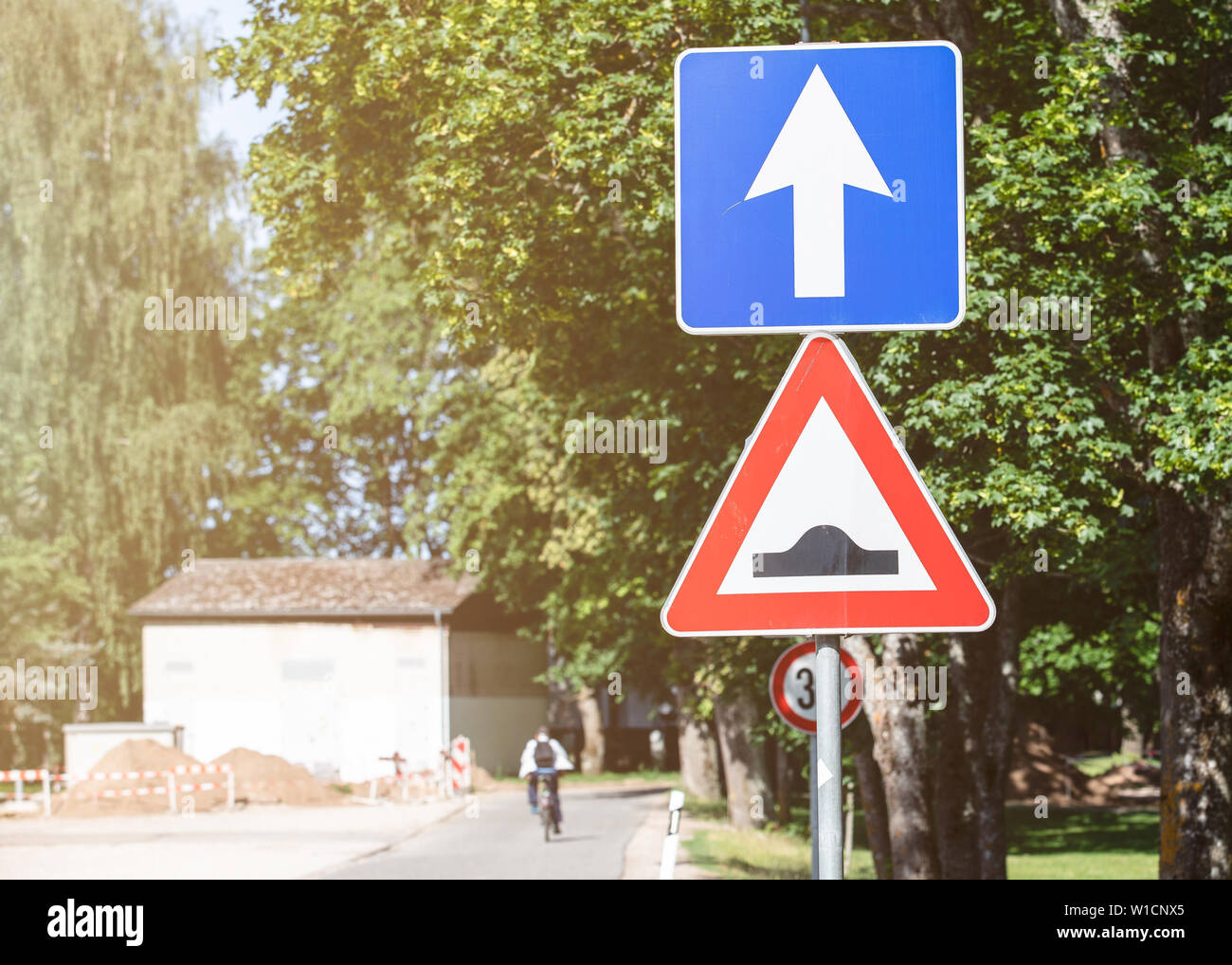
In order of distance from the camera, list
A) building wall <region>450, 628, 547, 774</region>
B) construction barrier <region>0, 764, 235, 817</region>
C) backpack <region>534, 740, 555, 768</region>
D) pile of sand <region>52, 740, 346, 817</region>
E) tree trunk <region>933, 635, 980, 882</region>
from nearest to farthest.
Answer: tree trunk <region>933, 635, 980, 882</region> → backpack <region>534, 740, 555, 768</region> → construction barrier <region>0, 764, 235, 817</region> → pile of sand <region>52, 740, 346, 817</region> → building wall <region>450, 628, 547, 774</region>

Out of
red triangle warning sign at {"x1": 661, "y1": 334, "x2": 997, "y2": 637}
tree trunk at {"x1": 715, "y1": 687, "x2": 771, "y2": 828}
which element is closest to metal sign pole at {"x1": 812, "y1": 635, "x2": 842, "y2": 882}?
red triangle warning sign at {"x1": 661, "y1": 334, "x2": 997, "y2": 637}

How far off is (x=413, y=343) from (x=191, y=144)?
339 inches

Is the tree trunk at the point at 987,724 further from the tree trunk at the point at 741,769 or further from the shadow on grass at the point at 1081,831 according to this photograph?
the tree trunk at the point at 741,769

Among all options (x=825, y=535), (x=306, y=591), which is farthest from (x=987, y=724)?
(x=306, y=591)

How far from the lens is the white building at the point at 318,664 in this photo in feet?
156

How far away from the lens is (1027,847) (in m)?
29.2

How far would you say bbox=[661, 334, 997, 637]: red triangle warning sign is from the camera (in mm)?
3904

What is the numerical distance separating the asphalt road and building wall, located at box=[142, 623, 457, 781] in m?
9.55

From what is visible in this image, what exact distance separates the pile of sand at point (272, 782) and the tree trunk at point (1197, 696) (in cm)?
2929

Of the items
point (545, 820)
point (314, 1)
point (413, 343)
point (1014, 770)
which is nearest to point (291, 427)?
point (413, 343)

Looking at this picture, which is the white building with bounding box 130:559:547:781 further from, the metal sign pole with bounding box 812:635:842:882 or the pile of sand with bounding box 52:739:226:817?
the metal sign pole with bounding box 812:635:842:882

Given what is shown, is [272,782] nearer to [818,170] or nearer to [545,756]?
[545,756]

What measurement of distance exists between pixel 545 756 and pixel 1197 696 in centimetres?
1537
